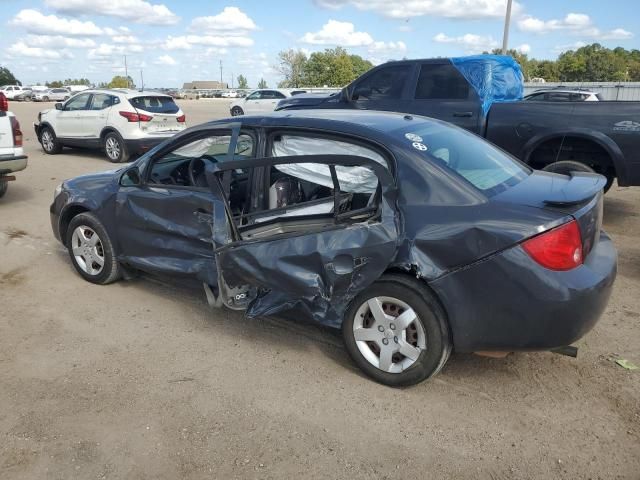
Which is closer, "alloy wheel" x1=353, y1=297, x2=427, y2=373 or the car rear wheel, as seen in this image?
"alloy wheel" x1=353, y1=297, x2=427, y2=373

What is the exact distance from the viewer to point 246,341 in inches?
153

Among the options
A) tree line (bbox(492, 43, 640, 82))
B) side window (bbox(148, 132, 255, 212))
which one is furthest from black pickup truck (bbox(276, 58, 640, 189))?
tree line (bbox(492, 43, 640, 82))

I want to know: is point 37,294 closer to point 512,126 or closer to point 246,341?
point 246,341

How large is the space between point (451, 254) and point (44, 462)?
2.37 metres

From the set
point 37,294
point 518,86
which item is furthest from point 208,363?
point 518,86

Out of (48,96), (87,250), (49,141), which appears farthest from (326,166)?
(48,96)

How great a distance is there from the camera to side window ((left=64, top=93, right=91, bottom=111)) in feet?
40.3

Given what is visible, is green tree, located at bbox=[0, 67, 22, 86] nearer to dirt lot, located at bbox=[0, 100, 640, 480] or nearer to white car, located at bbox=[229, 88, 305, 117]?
white car, located at bbox=[229, 88, 305, 117]

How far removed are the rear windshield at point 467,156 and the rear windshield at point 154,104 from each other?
30.7 feet

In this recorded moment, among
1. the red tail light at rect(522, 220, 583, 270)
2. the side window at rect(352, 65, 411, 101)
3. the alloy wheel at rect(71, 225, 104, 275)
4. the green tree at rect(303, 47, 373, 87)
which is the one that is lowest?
the alloy wheel at rect(71, 225, 104, 275)

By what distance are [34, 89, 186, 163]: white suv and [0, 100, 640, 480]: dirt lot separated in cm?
783

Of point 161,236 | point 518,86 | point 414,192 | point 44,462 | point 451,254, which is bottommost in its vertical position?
point 44,462

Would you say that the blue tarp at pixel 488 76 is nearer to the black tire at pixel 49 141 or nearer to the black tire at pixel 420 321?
the black tire at pixel 420 321

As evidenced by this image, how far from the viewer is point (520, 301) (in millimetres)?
2838
